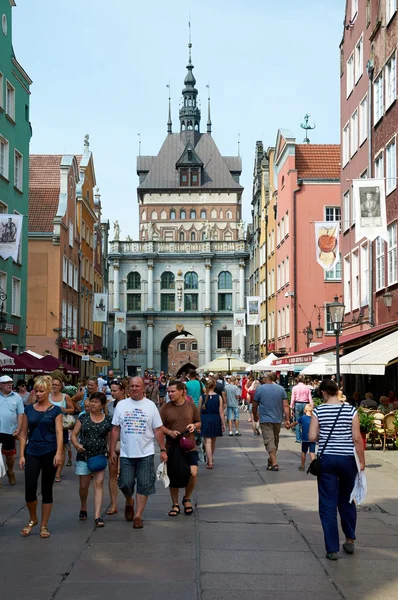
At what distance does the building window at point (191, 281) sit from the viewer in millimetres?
83125

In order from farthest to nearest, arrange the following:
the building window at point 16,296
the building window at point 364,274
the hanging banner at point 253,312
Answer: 1. the hanging banner at point 253,312
2. the building window at point 16,296
3. the building window at point 364,274

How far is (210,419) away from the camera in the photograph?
15773 mm

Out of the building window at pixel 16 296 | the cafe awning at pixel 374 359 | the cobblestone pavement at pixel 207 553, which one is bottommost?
the cobblestone pavement at pixel 207 553

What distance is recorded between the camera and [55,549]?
26.4ft

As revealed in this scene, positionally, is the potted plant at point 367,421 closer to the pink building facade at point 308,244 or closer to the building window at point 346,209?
the building window at point 346,209

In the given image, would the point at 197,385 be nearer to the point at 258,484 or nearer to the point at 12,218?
the point at 258,484

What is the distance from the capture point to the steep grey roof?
356ft

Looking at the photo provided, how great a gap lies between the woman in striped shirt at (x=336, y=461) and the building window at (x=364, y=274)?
65.3ft

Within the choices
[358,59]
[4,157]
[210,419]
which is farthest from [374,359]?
[4,157]

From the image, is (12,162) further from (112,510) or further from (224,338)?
(224,338)

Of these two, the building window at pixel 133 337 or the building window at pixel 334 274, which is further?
the building window at pixel 133 337

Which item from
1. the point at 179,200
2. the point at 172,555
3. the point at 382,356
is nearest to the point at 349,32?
the point at 382,356

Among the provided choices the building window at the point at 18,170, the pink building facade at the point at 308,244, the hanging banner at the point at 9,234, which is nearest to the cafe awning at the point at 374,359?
the hanging banner at the point at 9,234

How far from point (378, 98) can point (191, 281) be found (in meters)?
57.7
